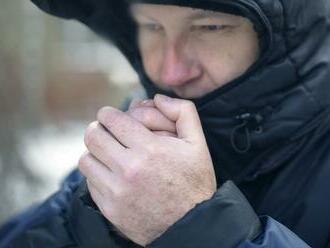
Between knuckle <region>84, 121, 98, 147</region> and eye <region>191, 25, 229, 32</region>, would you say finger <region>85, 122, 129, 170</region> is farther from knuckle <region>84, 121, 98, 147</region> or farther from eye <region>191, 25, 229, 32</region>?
eye <region>191, 25, 229, 32</region>

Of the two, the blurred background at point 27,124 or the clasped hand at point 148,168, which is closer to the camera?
the clasped hand at point 148,168

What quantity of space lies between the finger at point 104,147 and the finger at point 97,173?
0.02m

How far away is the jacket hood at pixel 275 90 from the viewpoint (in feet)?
6.52

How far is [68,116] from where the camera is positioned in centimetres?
1142

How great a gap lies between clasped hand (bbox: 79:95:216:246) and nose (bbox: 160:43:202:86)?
17 centimetres

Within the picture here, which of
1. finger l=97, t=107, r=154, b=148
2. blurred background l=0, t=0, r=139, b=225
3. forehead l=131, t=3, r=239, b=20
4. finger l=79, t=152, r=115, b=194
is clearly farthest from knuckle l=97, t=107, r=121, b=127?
blurred background l=0, t=0, r=139, b=225

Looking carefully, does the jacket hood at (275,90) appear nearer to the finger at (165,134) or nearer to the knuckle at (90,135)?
the finger at (165,134)

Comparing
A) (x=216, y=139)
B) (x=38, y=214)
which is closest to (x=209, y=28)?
(x=216, y=139)

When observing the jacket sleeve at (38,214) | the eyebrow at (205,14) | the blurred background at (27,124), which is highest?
the eyebrow at (205,14)

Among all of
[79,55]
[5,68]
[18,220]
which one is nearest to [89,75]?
[79,55]

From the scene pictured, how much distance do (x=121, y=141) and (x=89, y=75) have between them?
39.5 ft

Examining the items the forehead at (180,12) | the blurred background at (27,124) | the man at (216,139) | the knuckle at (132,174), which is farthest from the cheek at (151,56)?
the blurred background at (27,124)

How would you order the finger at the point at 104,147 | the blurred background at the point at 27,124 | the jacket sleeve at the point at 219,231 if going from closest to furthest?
the jacket sleeve at the point at 219,231, the finger at the point at 104,147, the blurred background at the point at 27,124

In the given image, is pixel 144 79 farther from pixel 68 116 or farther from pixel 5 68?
pixel 68 116
